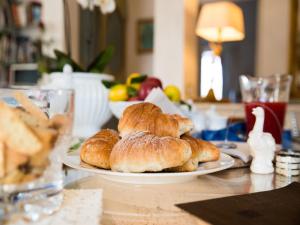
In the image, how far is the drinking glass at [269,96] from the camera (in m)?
0.98

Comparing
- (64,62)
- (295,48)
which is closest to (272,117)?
(64,62)

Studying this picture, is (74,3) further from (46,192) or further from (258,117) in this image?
(46,192)

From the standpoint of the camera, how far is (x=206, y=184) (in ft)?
1.71

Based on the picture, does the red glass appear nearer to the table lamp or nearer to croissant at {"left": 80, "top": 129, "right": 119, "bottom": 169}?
croissant at {"left": 80, "top": 129, "right": 119, "bottom": 169}

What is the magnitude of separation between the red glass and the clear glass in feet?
2.40

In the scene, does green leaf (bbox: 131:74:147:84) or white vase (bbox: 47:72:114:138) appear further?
green leaf (bbox: 131:74:147:84)

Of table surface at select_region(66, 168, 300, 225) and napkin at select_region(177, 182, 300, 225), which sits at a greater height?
napkin at select_region(177, 182, 300, 225)

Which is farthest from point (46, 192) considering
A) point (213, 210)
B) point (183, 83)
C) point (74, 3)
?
point (183, 83)

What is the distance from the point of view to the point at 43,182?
0.33 m

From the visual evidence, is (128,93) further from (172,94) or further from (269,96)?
(269,96)

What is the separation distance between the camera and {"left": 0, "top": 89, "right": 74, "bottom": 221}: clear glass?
312 millimetres

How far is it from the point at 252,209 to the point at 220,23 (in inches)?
96.1

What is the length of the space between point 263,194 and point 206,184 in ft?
0.36

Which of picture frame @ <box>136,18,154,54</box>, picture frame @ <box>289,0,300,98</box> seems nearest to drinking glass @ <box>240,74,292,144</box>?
picture frame @ <box>289,0,300,98</box>
